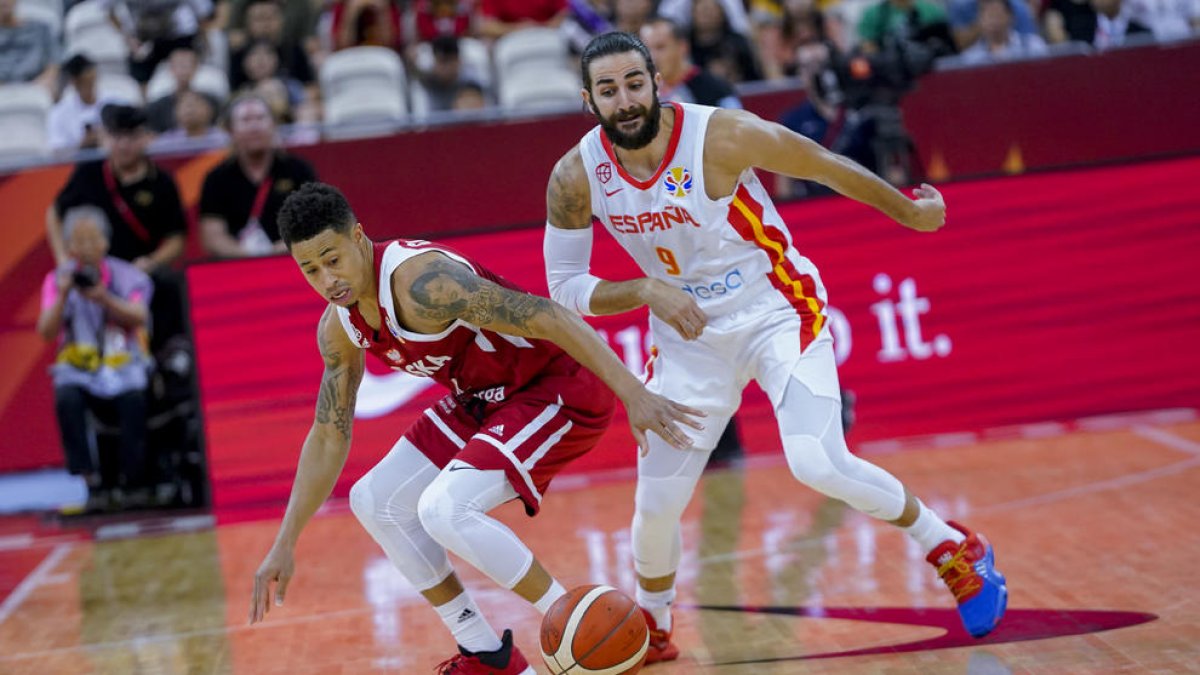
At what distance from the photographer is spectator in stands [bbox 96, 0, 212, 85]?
1209cm

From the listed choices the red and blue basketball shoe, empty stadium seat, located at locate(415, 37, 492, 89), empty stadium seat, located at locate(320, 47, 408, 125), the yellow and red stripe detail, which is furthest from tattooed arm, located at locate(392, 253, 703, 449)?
empty stadium seat, located at locate(415, 37, 492, 89)

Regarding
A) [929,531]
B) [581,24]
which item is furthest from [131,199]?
[929,531]

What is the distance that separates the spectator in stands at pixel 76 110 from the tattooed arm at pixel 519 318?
7.05 meters

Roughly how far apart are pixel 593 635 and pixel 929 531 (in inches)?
55.9

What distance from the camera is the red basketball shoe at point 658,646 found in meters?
5.62

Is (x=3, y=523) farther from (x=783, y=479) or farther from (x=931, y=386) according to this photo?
(x=931, y=386)

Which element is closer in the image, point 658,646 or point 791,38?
point 658,646

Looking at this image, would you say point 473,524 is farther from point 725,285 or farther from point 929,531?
point 929,531

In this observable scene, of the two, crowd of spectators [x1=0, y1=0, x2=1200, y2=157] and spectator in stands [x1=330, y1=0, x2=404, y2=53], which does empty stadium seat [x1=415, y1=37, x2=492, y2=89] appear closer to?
crowd of spectators [x1=0, y1=0, x2=1200, y2=157]

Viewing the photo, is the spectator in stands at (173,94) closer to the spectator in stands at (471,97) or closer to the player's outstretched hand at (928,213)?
the spectator in stands at (471,97)

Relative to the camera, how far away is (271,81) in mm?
11664

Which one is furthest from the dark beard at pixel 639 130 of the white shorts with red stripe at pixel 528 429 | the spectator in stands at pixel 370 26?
the spectator in stands at pixel 370 26

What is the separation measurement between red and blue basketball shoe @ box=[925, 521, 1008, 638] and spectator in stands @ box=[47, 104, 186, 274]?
6.27 metres

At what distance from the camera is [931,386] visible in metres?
9.77
